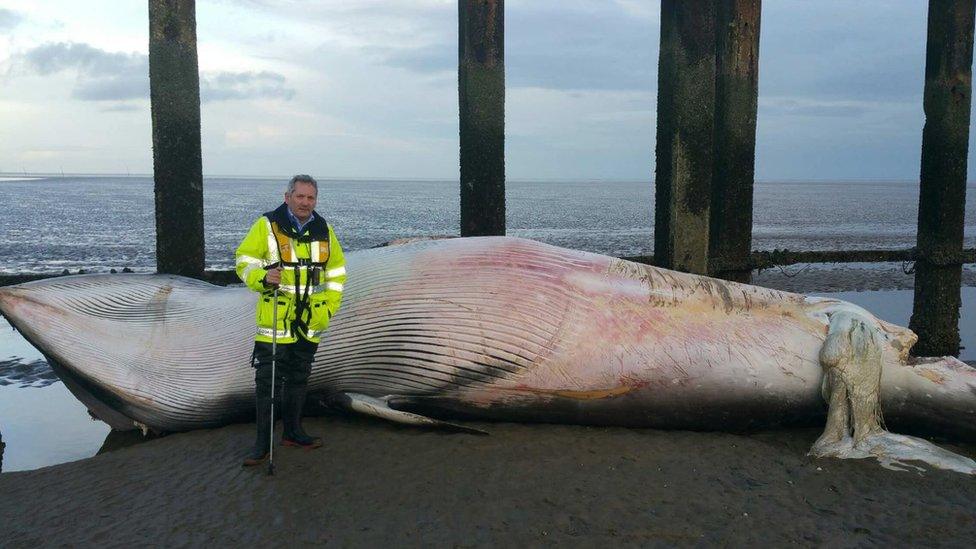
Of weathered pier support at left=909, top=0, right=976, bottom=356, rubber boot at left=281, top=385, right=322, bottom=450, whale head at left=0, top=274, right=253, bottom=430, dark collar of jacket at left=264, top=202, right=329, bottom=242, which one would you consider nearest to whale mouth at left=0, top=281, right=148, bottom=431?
whale head at left=0, top=274, right=253, bottom=430

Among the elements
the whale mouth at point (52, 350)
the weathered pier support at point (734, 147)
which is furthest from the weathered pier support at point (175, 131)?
the weathered pier support at point (734, 147)

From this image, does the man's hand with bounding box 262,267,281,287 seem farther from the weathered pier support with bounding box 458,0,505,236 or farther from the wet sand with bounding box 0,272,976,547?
the weathered pier support with bounding box 458,0,505,236

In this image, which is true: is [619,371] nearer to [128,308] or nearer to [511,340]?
[511,340]

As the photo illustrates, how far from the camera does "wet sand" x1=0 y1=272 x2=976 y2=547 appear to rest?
427 centimetres

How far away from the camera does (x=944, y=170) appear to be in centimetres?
930

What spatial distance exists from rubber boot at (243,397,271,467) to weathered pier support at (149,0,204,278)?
2.86m

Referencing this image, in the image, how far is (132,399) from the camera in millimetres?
6176

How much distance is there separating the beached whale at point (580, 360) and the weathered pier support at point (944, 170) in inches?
159

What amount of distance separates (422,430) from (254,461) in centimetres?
113

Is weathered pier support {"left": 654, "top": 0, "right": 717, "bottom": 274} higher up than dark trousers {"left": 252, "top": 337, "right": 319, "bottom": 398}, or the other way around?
weathered pier support {"left": 654, "top": 0, "right": 717, "bottom": 274}

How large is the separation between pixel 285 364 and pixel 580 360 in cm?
199

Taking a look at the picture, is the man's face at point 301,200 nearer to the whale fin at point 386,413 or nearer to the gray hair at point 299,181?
the gray hair at point 299,181

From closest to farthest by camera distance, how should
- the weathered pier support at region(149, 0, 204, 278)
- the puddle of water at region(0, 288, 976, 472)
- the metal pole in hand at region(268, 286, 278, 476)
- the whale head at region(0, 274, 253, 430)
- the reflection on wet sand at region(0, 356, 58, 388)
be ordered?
the metal pole in hand at region(268, 286, 278, 476) < the whale head at region(0, 274, 253, 430) < the puddle of water at region(0, 288, 976, 472) < the weathered pier support at region(149, 0, 204, 278) < the reflection on wet sand at region(0, 356, 58, 388)

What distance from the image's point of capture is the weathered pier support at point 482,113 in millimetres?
7953
